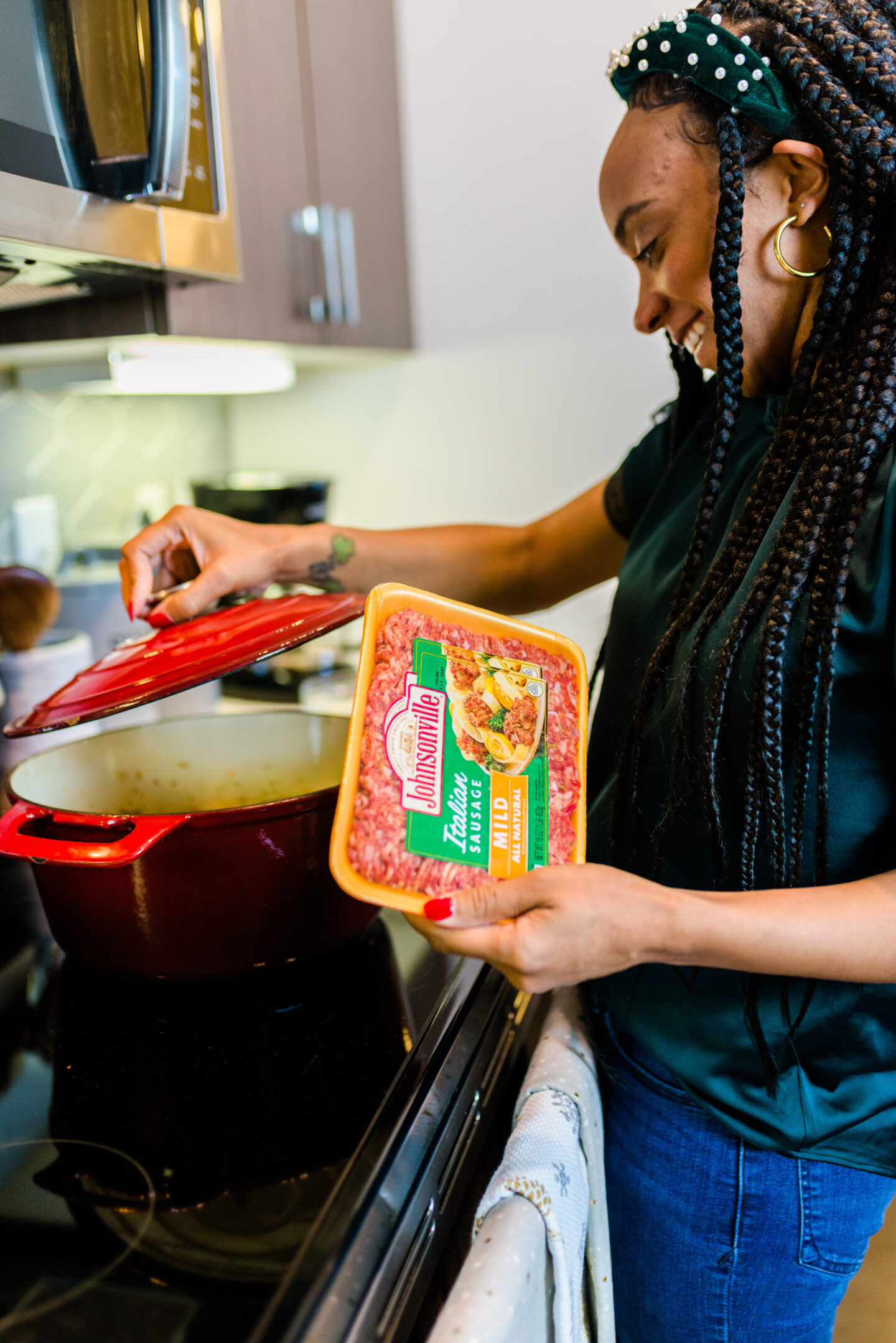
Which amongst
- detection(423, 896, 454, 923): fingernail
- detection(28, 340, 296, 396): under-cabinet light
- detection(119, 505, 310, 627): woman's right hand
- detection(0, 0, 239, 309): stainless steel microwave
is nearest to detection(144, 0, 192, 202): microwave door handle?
detection(0, 0, 239, 309): stainless steel microwave

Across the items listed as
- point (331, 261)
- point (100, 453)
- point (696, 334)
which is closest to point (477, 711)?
point (696, 334)

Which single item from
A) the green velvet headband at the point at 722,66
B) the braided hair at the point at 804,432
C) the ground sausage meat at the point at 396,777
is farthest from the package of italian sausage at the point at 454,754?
the green velvet headband at the point at 722,66

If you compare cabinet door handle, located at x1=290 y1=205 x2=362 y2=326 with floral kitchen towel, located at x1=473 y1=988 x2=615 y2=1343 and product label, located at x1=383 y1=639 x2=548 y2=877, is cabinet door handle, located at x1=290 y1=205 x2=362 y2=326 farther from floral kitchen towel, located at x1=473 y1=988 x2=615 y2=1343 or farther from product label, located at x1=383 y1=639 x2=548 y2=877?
floral kitchen towel, located at x1=473 y1=988 x2=615 y2=1343

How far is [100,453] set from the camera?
174 cm

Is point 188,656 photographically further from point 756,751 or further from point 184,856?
point 756,751

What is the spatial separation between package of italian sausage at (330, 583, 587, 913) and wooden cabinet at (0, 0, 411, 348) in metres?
0.70

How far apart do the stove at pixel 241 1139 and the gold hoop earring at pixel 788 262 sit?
1.98 feet

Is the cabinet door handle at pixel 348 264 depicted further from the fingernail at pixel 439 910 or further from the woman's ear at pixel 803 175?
the fingernail at pixel 439 910

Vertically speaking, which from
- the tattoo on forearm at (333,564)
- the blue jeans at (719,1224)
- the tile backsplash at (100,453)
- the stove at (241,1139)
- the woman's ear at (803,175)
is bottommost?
the blue jeans at (719,1224)

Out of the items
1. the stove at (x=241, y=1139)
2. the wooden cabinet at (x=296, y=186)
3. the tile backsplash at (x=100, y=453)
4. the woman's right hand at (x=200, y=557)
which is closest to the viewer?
the stove at (x=241, y=1139)

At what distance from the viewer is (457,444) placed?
1.97 meters

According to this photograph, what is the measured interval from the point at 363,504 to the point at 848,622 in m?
1.55

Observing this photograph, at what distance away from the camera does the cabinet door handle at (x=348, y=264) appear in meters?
1.63

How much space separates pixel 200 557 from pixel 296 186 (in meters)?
0.88
